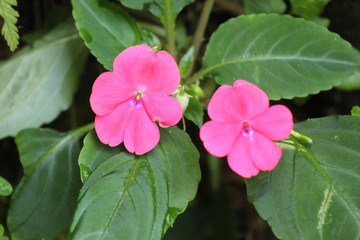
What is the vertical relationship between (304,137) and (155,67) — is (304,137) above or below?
below

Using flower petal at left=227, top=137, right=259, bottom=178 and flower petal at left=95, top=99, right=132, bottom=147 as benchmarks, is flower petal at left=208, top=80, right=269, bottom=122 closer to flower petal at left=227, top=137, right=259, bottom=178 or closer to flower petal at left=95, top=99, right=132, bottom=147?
flower petal at left=227, top=137, right=259, bottom=178

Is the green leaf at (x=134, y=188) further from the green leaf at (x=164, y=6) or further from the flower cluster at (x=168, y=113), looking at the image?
the green leaf at (x=164, y=6)

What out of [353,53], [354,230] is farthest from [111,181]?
[353,53]

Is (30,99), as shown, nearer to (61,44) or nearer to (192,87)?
(61,44)

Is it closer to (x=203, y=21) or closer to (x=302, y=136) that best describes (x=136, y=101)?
(x=302, y=136)

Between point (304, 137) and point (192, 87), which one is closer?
point (304, 137)

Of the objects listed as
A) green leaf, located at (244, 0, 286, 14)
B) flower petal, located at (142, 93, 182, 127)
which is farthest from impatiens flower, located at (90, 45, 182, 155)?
green leaf, located at (244, 0, 286, 14)
